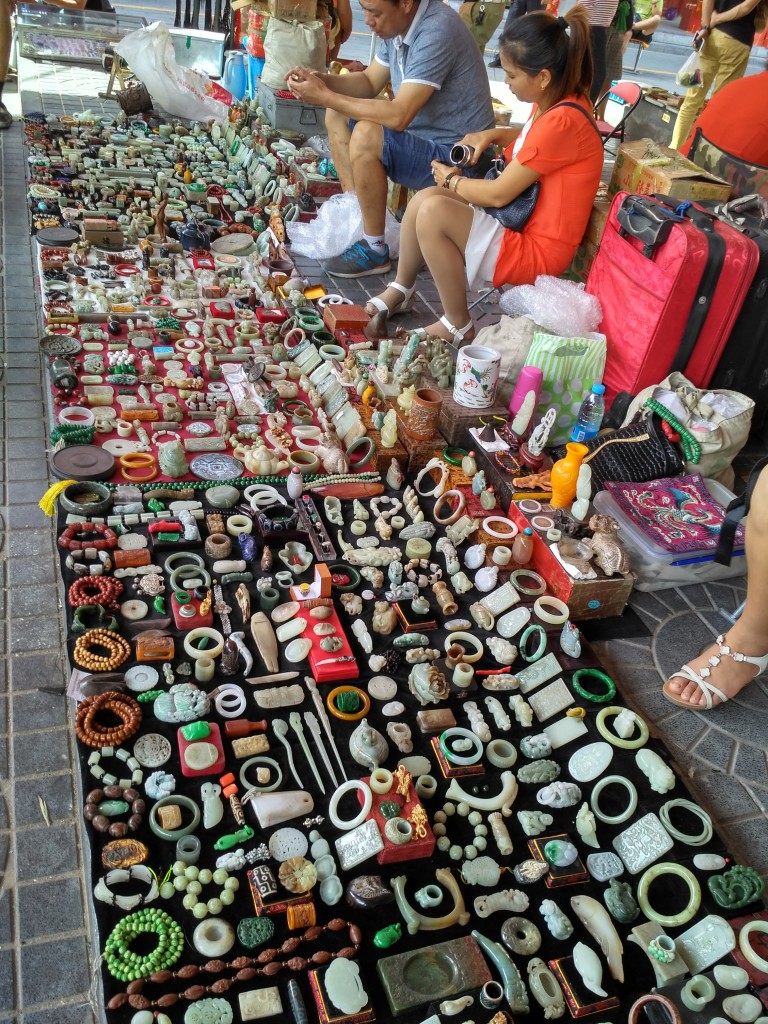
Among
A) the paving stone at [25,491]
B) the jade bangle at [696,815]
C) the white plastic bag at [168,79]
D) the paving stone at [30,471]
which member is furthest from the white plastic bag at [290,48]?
the jade bangle at [696,815]

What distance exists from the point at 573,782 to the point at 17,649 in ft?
5.66

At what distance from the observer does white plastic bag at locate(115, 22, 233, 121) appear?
6.87m

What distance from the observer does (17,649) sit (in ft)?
8.08

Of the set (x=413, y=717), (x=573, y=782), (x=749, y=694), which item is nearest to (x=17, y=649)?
(x=413, y=717)

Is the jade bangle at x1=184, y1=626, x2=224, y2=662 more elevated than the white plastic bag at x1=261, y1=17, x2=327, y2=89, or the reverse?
the white plastic bag at x1=261, y1=17, x2=327, y2=89

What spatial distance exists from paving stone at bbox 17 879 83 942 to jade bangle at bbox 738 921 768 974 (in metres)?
1.57

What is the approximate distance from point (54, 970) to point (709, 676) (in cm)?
201

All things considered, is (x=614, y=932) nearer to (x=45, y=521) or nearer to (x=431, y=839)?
(x=431, y=839)

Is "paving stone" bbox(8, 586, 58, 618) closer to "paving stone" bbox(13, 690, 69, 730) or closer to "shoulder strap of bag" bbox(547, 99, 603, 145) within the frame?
"paving stone" bbox(13, 690, 69, 730)

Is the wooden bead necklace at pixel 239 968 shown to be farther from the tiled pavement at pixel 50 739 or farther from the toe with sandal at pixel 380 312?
the toe with sandal at pixel 380 312

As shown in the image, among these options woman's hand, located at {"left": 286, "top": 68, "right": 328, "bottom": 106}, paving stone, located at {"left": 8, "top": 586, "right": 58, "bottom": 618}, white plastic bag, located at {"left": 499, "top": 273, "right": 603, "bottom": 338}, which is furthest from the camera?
woman's hand, located at {"left": 286, "top": 68, "right": 328, "bottom": 106}

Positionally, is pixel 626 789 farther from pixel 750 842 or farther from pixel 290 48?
pixel 290 48

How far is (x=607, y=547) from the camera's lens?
9.03 feet

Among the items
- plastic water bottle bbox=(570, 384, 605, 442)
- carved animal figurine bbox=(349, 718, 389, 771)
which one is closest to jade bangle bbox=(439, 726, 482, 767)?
carved animal figurine bbox=(349, 718, 389, 771)
